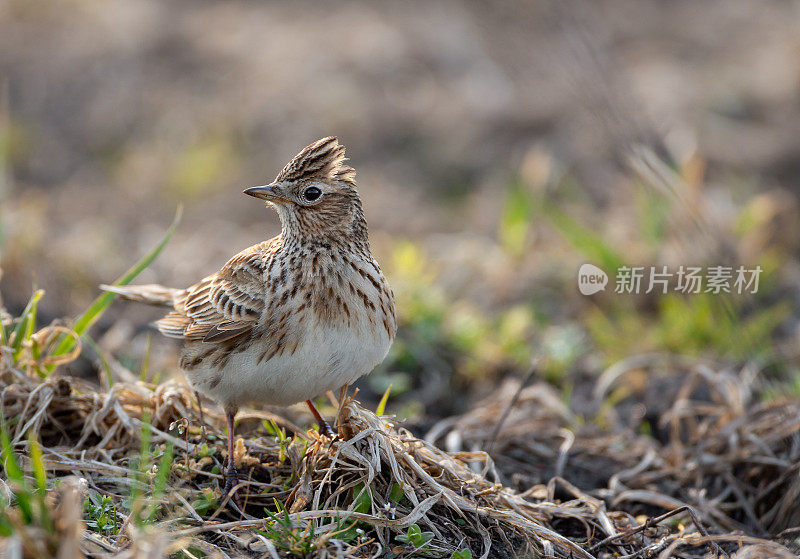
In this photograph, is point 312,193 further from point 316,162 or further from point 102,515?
point 102,515

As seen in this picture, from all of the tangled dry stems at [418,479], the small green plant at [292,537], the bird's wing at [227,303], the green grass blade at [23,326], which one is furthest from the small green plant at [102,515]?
the green grass blade at [23,326]

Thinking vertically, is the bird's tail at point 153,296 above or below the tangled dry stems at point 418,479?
above

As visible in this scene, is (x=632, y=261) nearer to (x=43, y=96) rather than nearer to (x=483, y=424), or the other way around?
(x=483, y=424)

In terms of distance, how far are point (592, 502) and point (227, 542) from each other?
1697 mm

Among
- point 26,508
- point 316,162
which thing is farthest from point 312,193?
point 26,508

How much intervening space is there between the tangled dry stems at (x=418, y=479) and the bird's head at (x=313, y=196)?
2.75ft

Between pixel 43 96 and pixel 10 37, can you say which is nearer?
pixel 43 96

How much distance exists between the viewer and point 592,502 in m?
4.03

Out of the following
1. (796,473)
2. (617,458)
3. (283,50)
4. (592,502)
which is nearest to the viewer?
(592,502)

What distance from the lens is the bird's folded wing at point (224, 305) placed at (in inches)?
153

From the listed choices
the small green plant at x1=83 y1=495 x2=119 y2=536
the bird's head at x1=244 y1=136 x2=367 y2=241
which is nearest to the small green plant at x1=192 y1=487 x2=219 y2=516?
the small green plant at x1=83 y1=495 x2=119 y2=536

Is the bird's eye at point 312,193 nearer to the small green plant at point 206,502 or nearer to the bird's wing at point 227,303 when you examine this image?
the bird's wing at point 227,303

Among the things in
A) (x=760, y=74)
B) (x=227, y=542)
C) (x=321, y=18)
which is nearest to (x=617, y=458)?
(x=227, y=542)

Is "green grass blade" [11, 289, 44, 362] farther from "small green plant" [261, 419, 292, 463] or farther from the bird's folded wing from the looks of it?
"small green plant" [261, 419, 292, 463]
